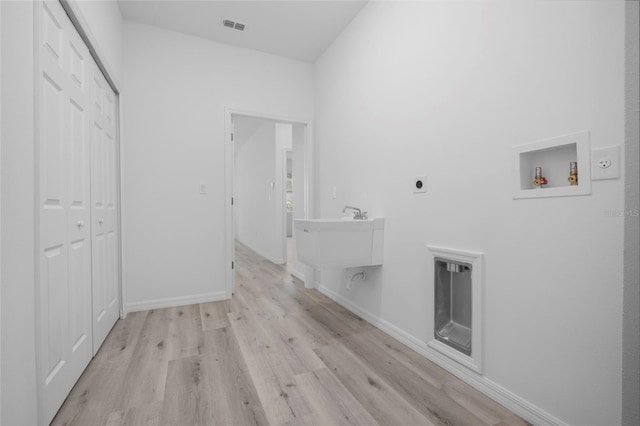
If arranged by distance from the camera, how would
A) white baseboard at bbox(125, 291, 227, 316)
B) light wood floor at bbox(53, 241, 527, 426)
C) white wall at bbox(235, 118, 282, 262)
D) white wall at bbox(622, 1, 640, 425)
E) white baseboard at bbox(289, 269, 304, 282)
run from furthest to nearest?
white wall at bbox(235, 118, 282, 262) → white baseboard at bbox(289, 269, 304, 282) → white baseboard at bbox(125, 291, 227, 316) → light wood floor at bbox(53, 241, 527, 426) → white wall at bbox(622, 1, 640, 425)

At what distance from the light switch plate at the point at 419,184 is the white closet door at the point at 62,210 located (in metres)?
1.84

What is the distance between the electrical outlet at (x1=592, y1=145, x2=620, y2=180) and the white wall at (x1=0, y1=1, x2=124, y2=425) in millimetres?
1951

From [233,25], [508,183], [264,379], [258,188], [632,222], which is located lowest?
[264,379]

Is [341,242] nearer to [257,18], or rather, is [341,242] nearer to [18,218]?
[18,218]

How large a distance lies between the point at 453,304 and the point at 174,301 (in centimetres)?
236

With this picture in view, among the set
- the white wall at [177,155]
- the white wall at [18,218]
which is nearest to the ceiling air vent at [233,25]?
the white wall at [177,155]

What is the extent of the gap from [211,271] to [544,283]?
2.61 metres

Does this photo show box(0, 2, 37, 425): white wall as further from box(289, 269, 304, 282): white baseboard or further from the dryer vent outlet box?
box(289, 269, 304, 282): white baseboard

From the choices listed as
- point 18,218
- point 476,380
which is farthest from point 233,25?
point 476,380

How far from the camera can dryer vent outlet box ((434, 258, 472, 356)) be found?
166cm

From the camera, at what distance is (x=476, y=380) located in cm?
149

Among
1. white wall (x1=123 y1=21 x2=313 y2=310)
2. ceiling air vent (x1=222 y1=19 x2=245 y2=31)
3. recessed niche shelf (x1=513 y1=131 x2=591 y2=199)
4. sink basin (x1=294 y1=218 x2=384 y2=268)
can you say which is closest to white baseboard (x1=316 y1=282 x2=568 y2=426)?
sink basin (x1=294 y1=218 x2=384 y2=268)

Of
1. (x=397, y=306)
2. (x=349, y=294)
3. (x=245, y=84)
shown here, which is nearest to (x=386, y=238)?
(x=397, y=306)

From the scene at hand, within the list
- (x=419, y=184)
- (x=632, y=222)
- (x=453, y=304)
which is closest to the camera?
(x=632, y=222)
